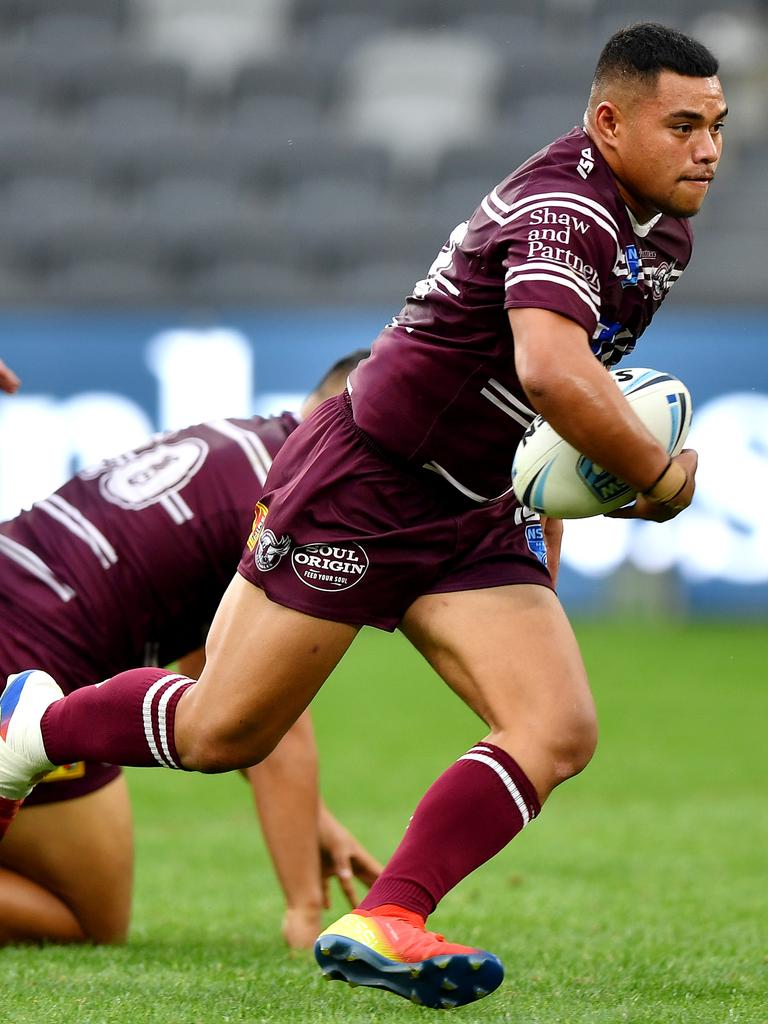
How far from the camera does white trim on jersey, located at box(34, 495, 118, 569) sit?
4176 millimetres

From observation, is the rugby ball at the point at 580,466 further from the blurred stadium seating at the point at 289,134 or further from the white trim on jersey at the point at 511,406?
the blurred stadium seating at the point at 289,134

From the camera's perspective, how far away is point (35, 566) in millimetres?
4176

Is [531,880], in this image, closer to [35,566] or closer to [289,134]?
[35,566]

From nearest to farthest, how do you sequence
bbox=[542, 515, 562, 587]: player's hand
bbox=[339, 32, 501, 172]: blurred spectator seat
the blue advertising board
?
1. bbox=[542, 515, 562, 587]: player's hand
2. the blue advertising board
3. bbox=[339, 32, 501, 172]: blurred spectator seat

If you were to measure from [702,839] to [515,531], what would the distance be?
2.78 meters

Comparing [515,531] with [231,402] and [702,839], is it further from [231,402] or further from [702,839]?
[231,402]

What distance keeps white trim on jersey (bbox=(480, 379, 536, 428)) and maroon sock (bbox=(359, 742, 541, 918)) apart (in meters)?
0.68

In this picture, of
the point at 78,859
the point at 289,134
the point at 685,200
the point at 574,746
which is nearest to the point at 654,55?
the point at 685,200

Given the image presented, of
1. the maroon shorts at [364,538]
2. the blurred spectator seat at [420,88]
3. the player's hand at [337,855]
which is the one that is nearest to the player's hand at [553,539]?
the maroon shorts at [364,538]

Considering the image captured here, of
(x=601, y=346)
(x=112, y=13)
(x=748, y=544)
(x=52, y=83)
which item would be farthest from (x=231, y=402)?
(x=601, y=346)

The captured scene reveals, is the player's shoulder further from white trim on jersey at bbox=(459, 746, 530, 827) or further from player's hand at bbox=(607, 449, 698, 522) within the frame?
white trim on jersey at bbox=(459, 746, 530, 827)

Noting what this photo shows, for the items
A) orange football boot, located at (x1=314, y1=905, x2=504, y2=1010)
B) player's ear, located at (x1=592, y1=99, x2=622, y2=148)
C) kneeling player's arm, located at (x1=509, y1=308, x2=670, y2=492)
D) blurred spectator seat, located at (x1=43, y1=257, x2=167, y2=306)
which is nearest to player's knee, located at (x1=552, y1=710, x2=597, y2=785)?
orange football boot, located at (x1=314, y1=905, x2=504, y2=1010)

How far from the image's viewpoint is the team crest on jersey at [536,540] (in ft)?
11.6

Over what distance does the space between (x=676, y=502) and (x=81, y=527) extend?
1.77m
